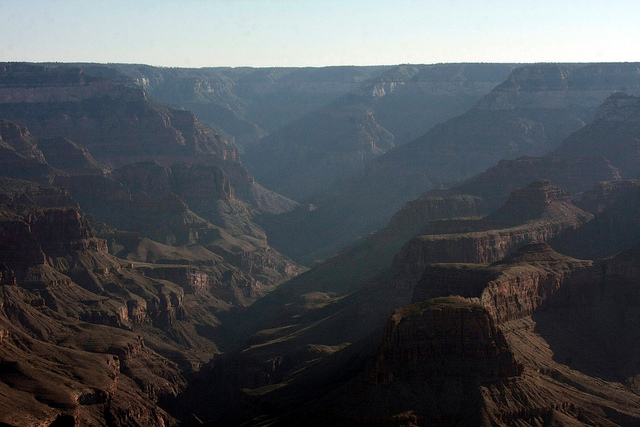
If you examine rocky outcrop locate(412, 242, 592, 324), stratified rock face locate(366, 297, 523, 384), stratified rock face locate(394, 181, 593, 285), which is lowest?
stratified rock face locate(366, 297, 523, 384)

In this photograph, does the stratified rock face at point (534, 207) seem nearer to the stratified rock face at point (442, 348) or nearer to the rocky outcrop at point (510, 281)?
the rocky outcrop at point (510, 281)

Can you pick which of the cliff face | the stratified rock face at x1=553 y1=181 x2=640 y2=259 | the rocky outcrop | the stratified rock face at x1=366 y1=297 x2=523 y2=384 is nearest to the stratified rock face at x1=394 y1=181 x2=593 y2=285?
the stratified rock face at x1=553 y1=181 x2=640 y2=259

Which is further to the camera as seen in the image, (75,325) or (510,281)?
(75,325)

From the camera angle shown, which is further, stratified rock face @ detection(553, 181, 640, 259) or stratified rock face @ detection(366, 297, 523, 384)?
stratified rock face @ detection(553, 181, 640, 259)

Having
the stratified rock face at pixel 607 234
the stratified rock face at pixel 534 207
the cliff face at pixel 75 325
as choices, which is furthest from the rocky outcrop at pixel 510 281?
the stratified rock face at pixel 534 207

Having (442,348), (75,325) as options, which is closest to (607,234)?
(75,325)

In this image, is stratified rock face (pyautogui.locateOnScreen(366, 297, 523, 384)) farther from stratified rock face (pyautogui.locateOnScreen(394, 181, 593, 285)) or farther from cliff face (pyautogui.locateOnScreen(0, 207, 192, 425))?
stratified rock face (pyautogui.locateOnScreen(394, 181, 593, 285))

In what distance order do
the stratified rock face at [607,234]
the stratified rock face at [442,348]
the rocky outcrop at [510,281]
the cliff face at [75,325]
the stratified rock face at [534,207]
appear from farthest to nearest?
the stratified rock face at [534,207]
the stratified rock face at [607,234]
the rocky outcrop at [510,281]
the cliff face at [75,325]
the stratified rock face at [442,348]

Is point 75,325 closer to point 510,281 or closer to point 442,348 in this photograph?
point 510,281
